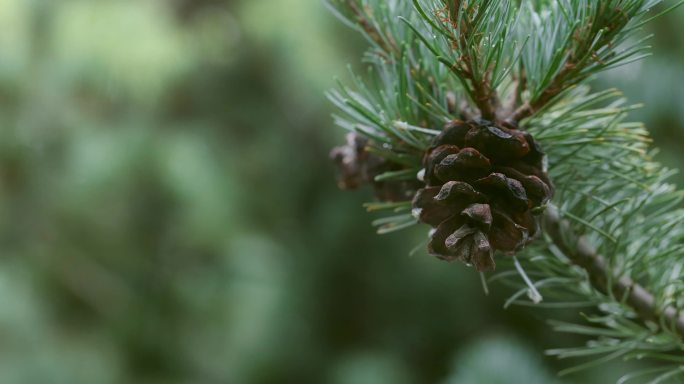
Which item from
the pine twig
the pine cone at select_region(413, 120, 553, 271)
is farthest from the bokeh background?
the pine cone at select_region(413, 120, 553, 271)

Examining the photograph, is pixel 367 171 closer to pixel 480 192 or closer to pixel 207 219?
pixel 480 192

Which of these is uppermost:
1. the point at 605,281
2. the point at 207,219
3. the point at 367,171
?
the point at 207,219

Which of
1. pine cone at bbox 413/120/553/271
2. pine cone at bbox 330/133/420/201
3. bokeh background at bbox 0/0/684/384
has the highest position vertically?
bokeh background at bbox 0/0/684/384

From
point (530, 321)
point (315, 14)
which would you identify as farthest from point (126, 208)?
point (530, 321)

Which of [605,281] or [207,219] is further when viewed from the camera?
[207,219]

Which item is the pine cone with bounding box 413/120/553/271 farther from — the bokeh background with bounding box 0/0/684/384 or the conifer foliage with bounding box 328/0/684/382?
the bokeh background with bounding box 0/0/684/384

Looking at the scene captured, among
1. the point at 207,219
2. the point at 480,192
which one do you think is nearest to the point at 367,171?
the point at 480,192
